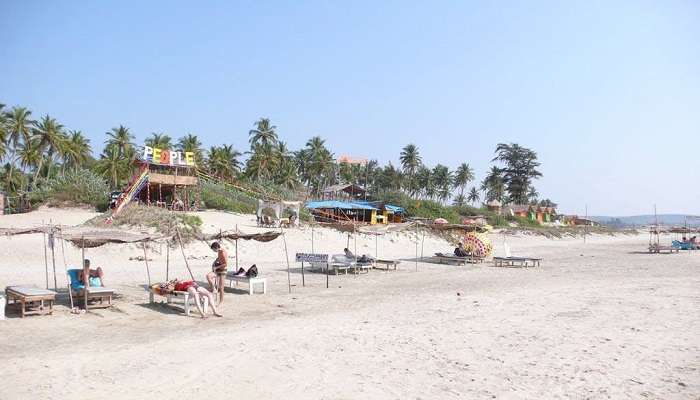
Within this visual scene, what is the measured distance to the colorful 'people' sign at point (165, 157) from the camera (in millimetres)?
32406

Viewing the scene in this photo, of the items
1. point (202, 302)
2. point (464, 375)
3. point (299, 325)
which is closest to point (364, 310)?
point (299, 325)

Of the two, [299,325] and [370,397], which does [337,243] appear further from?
[370,397]

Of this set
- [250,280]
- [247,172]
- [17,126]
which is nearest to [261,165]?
[247,172]

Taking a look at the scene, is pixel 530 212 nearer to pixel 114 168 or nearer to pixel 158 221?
pixel 114 168

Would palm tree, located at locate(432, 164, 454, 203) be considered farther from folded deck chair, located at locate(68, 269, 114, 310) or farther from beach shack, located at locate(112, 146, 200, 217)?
folded deck chair, located at locate(68, 269, 114, 310)

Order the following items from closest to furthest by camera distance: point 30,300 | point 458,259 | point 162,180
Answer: point 30,300 < point 458,259 < point 162,180

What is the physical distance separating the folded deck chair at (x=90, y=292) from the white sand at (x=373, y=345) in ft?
1.16

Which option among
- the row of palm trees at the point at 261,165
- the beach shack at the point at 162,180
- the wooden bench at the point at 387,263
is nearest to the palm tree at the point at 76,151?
the row of palm trees at the point at 261,165

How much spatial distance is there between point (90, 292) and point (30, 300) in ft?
3.95

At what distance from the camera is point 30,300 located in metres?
10.6

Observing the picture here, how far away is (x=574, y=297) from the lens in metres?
14.5

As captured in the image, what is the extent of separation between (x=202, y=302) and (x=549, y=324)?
767cm

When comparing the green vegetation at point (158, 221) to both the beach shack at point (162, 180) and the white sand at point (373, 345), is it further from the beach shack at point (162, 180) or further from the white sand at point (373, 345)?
the white sand at point (373, 345)

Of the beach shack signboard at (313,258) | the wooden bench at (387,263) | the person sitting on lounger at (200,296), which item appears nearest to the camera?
the person sitting on lounger at (200,296)
